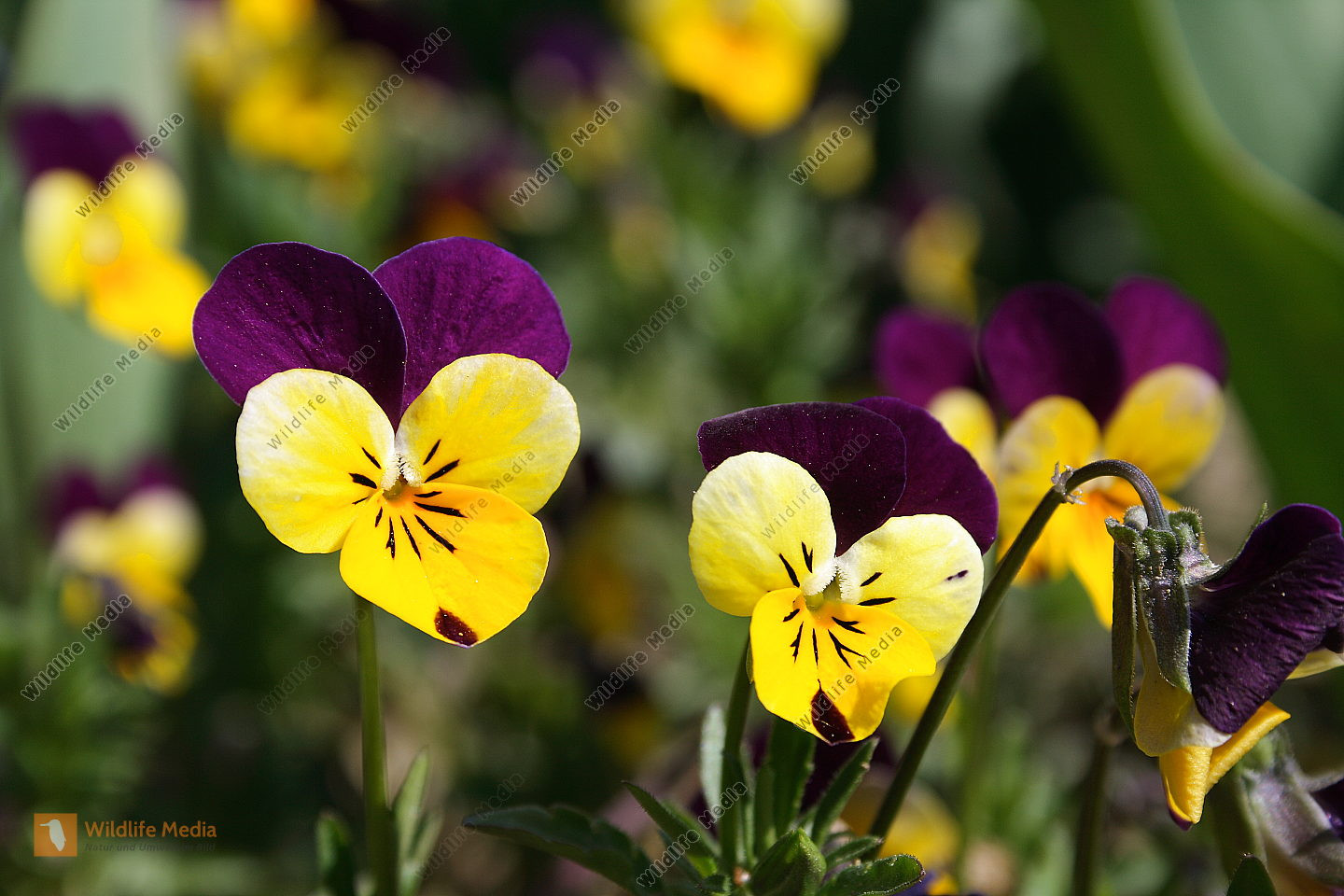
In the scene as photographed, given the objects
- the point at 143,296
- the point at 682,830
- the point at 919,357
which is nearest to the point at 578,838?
the point at 682,830

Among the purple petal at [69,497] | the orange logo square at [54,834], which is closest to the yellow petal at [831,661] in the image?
the orange logo square at [54,834]

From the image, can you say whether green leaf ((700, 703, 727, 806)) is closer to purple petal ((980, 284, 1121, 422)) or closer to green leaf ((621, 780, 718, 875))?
A: green leaf ((621, 780, 718, 875))

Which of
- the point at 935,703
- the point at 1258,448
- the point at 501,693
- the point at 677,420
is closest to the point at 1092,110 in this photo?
the point at 1258,448

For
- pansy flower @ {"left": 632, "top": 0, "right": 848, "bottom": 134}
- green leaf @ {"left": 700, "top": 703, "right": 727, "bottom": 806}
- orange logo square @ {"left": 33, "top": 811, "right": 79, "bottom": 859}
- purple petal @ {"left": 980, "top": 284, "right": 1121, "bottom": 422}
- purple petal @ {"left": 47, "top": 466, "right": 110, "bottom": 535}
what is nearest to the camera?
green leaf @ {"left": 700, "top": 703, "right": 727, "bottom": 806}

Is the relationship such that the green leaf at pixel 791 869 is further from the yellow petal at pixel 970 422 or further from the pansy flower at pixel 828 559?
the yellow petal at pixel 970 422

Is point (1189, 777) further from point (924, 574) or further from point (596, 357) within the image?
point (596, 357)

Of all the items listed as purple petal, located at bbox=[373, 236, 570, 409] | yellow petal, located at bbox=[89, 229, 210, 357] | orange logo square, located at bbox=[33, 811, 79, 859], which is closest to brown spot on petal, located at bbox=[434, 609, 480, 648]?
purple petal, located at bbox=[373, 236, 570, 409]
